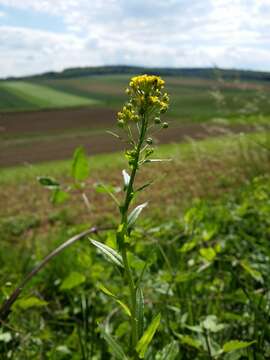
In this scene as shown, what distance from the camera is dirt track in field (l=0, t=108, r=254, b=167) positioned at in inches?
949

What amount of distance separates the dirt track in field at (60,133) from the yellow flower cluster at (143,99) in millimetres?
11112

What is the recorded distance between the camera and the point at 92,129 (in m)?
37.0

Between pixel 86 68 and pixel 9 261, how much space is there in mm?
105416

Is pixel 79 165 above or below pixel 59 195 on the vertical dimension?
above

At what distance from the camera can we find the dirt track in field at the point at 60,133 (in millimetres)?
24094

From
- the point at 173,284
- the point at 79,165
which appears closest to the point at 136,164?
the point at 79,165

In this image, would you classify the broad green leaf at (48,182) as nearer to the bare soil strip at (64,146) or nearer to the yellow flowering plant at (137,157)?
the yellow flowering plant at (137,157)

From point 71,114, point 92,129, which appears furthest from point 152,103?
point 71,114

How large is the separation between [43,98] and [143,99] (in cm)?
5960

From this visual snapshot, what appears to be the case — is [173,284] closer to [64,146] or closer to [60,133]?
[64,146]

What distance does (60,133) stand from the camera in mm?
34688

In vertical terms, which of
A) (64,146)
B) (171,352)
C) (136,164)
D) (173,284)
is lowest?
(64,146)

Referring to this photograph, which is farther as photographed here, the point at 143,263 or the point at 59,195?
the point at 59,195

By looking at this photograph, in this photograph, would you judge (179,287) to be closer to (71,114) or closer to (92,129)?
(92,129)
